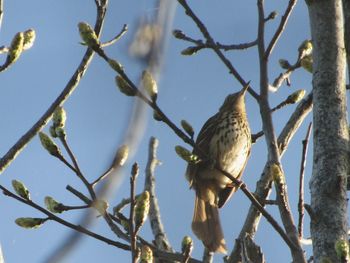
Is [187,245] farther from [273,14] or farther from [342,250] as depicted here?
[273,14]

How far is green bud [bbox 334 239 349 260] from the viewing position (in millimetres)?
2117

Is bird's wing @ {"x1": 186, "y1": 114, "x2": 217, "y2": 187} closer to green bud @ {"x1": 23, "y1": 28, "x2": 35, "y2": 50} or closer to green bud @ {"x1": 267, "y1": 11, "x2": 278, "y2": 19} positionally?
green bud @ {"x1": 267, "y1": 11, "x2": 278, "y2": 19}

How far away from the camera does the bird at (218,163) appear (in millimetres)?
4805

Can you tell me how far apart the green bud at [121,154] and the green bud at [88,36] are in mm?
478

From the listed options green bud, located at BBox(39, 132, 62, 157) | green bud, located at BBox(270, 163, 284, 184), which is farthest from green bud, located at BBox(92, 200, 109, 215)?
green bud, located at BBox(270, 163, 284, 184)

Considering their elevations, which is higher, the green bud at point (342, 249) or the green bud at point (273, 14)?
the green bud at point (273, 14)

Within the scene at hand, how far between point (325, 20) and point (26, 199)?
1.43 metres

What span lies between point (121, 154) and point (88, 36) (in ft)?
1.70

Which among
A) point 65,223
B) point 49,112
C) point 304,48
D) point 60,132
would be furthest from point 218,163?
point 65,223

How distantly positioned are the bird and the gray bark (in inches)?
72.3

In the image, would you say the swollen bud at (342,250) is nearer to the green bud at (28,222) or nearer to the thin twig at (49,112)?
the green bud at (28,222)

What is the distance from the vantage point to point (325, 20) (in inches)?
118

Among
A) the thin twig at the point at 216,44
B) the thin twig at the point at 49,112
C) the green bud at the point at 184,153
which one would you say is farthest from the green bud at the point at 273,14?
the green bud at the point at 184,153

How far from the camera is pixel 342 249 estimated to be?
2125 mm
